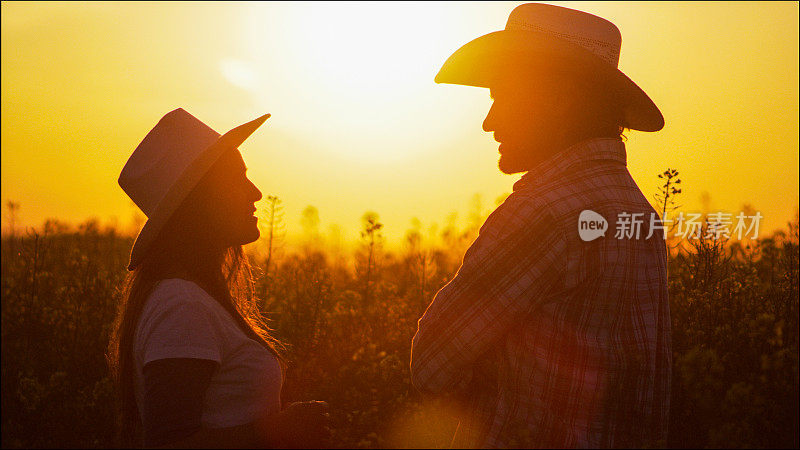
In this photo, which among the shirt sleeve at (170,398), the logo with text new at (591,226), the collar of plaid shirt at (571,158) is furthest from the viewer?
the collar of plaid shirt at (571,158)

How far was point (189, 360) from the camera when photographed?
1.88 m

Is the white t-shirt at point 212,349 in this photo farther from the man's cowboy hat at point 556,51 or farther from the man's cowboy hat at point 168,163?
the man's cowboy hat at point 556,51

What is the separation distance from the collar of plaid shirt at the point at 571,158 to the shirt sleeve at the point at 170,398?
135 cm

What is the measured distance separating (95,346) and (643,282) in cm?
665

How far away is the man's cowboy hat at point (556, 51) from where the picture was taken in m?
2.40

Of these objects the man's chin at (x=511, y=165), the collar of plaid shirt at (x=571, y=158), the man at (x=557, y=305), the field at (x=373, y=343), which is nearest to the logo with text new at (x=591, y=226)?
the man at (x=557, y=305)

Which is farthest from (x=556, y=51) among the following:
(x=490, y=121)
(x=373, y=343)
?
(x=373, y=343)

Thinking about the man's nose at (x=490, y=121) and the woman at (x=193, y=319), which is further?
the man's nose at (x=490, y=121)

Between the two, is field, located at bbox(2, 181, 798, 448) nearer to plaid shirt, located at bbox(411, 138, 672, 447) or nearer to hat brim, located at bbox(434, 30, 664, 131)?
plaid shirt, located at bbox(411, 138, 672, 447)

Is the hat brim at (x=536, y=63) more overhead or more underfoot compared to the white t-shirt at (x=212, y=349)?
more overhead

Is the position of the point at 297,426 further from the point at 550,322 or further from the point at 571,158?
the point at 571,158

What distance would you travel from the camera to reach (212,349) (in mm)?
1955

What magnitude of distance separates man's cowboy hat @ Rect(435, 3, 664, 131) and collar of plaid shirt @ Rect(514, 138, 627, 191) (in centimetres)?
35

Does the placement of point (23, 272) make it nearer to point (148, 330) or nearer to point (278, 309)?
point (278, 309)
